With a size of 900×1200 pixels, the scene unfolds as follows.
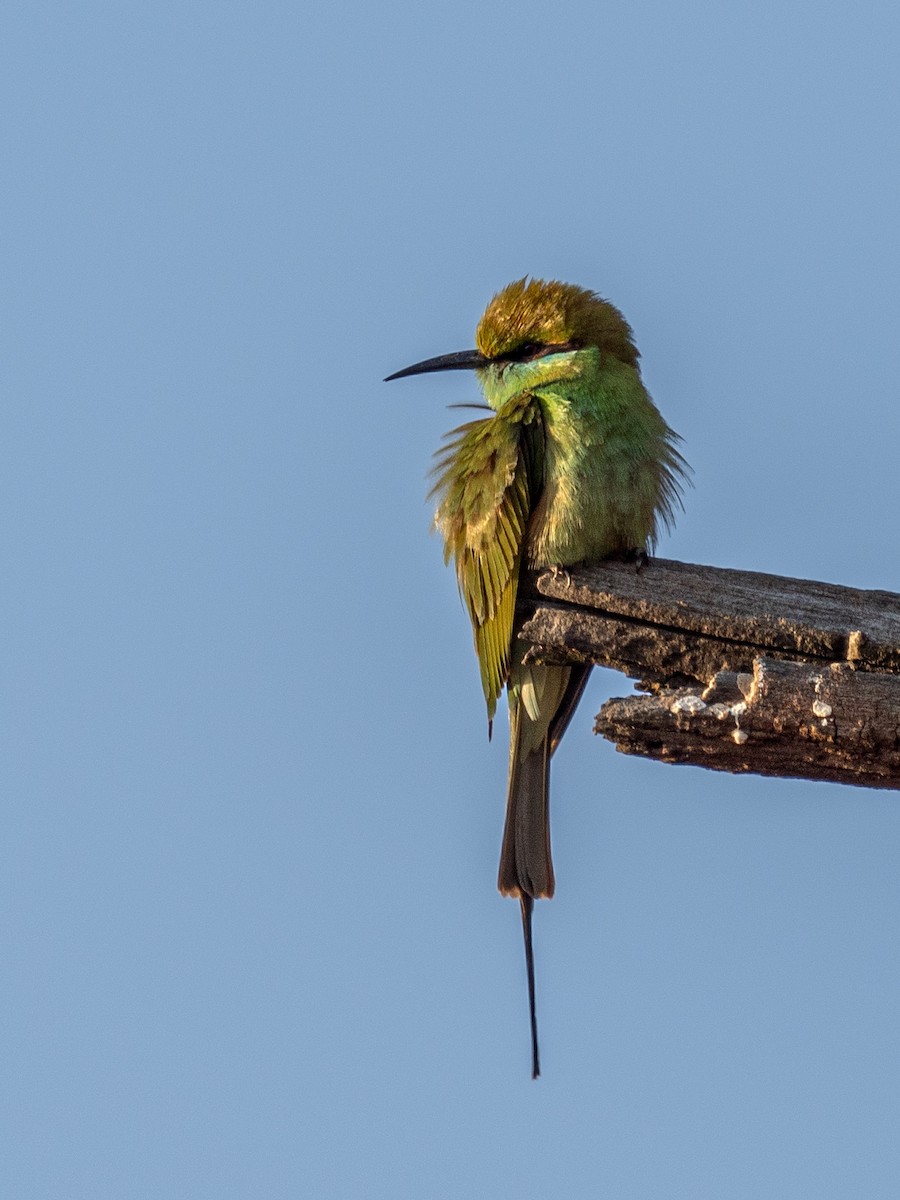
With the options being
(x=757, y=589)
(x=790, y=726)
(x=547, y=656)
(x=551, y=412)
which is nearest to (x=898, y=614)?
(x=757, y=589)

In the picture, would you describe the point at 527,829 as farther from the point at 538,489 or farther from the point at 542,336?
the point at 542,336

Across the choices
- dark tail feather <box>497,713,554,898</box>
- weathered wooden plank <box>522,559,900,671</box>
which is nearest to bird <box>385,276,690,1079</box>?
dark tail feather <box>497,713,554,898</box>

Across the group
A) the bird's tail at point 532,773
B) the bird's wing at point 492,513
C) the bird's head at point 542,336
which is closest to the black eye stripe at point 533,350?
the bird's head at point 542,336

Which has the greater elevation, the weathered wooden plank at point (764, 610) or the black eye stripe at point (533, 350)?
the black eye stripe at point (533, 350)

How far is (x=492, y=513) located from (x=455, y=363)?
64cm

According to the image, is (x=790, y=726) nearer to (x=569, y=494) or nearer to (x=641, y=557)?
(x=641, y=557)

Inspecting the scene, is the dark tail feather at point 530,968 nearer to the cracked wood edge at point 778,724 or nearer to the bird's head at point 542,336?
the cracked wood edge at point 778,724

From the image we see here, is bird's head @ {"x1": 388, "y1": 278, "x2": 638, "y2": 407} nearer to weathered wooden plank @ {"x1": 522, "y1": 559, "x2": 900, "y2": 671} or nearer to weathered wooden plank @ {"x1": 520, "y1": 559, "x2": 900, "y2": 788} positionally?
weathered wooden plank @ {"x1": 520, "y1": 559, "x2": 900, "y2": 788}

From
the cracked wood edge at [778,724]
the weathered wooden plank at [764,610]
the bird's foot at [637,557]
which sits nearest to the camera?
the cracked wood edge at [778,724]

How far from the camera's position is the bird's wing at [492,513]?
11.1ft

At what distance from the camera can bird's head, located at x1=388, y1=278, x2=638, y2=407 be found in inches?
142

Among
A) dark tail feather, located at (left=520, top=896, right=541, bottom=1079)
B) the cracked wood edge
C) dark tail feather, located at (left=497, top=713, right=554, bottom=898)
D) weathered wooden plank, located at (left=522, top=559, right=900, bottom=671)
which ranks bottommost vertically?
dark tail feather, located at (left=520, top=896, right=541, bottom=1079)

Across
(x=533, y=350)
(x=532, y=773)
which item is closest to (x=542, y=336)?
(x=533, y=350)

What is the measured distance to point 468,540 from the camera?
3.44 m
